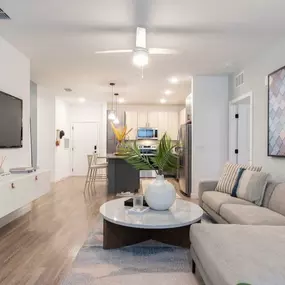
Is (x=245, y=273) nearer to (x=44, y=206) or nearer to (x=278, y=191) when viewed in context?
(x=278, y=191)

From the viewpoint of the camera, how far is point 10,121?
151 inches

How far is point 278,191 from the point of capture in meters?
3.16

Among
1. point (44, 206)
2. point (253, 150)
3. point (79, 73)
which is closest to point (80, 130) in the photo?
point (79, 73)

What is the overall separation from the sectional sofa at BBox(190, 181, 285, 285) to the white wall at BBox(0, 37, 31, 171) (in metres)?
2.97

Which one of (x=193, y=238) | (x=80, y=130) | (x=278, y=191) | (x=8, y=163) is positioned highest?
(x=80, y=130)

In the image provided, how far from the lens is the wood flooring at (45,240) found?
2.39 m

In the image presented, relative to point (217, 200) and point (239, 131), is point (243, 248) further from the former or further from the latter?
point (239, 131)

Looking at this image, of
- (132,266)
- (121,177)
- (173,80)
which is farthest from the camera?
(121,177)

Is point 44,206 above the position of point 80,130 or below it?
below

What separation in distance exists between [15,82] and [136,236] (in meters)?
2.86

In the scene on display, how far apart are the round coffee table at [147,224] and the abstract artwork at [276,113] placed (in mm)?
1472

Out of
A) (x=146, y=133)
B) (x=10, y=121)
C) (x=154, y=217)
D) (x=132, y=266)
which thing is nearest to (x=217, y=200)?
(x=154, y=217)

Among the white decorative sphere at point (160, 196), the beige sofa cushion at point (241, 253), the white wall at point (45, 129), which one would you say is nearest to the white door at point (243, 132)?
the white decorative sphere at point (160, 196)

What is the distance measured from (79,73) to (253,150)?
3.54 m
